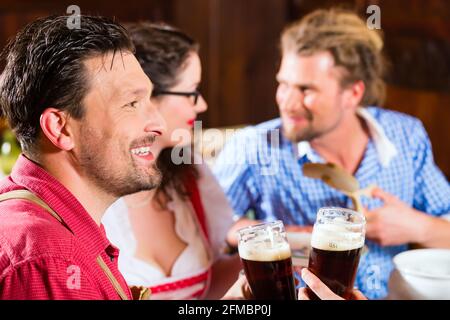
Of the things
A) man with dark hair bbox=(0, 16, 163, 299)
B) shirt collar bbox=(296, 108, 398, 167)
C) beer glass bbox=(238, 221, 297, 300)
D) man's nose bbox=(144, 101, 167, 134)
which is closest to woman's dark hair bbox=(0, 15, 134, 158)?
man with dark hair bbox=(0, 16, 163, 299)

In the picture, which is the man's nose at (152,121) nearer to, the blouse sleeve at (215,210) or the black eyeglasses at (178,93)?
the black eyeglasses at (178,93)

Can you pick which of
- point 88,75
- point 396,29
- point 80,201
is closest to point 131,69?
point 88,75

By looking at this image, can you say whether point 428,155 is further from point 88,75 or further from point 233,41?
point 233,41

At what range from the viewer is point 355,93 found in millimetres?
1903

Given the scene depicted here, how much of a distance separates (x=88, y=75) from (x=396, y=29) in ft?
8.74

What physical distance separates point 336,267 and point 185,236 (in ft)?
1.99

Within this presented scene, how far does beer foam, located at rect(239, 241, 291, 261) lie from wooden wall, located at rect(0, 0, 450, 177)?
1.80 metres

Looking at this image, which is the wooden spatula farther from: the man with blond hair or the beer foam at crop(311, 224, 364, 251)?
the beer foam at crop(311, 224, 364, 251)

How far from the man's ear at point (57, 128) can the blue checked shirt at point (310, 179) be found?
3.12 ft

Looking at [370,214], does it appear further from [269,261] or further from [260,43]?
[260,43]

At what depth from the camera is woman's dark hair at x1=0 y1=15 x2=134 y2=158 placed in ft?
3.08

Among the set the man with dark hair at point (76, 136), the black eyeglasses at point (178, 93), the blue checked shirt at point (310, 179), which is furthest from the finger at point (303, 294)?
the blue checked shirt at point (310, 179)

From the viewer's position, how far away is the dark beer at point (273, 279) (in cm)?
98
